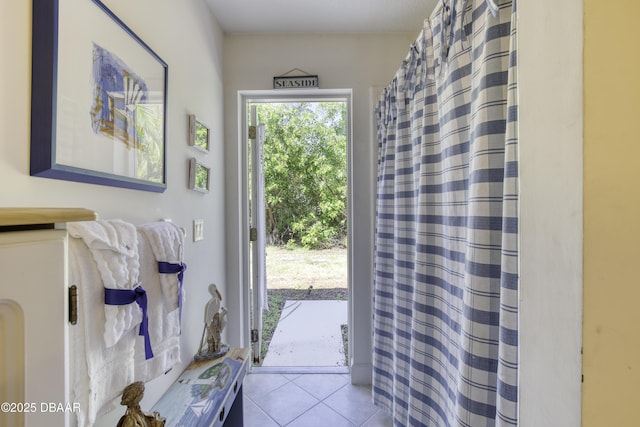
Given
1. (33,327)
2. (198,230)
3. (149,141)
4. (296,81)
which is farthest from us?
(296,81)

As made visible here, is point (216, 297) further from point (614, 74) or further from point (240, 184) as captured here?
point (614, 74)

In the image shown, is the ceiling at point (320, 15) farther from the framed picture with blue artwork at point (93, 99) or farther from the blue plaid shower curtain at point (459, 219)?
the framed picture with blue artwork at point (93, 99)

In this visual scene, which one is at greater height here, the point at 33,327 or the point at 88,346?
the point at 33,327

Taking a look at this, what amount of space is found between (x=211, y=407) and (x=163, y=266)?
1.95 feet

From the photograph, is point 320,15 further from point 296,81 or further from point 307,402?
point 307,402

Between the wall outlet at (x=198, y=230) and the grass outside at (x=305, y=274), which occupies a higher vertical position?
the wall outlet at (x=198, y=230)

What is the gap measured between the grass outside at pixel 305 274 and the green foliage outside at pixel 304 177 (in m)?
0.16

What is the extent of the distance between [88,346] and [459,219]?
1.04m

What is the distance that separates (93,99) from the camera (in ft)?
2.56

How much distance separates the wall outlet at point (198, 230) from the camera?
1.49 meters

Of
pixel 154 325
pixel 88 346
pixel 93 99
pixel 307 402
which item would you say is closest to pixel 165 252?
pixel 154 325

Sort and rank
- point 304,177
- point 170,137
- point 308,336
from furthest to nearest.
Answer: point 304,177
point 308,336
point 170,137

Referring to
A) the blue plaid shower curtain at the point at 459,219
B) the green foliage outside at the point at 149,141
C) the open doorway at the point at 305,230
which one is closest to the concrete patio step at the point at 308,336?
the open doorway at the point at 305,230

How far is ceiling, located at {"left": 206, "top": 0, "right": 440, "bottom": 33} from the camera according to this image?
5.53 ft
